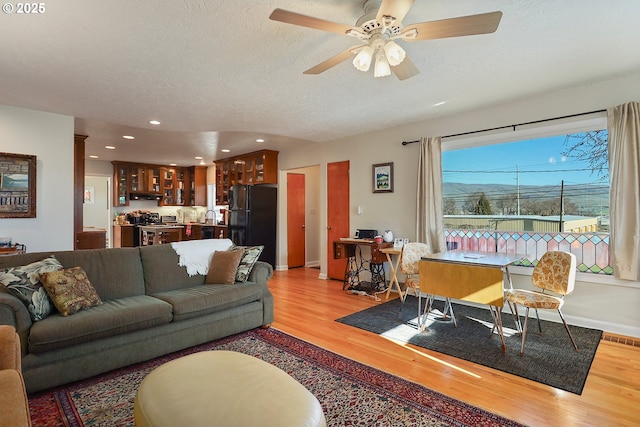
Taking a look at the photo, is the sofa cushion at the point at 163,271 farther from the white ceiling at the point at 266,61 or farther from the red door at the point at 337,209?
the red door at the point at 337,209

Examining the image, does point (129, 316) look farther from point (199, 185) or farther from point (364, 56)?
point (199, 185)

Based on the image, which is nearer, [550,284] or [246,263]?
[550,284]

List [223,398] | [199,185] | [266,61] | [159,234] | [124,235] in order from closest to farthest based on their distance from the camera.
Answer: [223,398] < [266,61] < [159,234] < [124,235] < [199,185]

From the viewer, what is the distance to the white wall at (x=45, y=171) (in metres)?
Result: 3.85

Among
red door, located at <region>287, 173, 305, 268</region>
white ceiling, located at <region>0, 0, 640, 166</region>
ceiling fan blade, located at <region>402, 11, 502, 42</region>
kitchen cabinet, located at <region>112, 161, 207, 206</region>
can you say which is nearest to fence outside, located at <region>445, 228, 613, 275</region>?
white ceiling, located at <region>0, 0, 640, 166</region>

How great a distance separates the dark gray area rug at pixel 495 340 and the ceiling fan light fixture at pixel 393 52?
2335 mm

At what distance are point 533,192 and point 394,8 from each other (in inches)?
125

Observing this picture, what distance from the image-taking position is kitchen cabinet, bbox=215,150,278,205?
6668mm

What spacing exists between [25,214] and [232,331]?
9.97ft

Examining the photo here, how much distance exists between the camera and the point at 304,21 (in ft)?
5.69

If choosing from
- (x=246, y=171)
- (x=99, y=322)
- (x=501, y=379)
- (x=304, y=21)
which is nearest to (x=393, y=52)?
(x=304, y=21)

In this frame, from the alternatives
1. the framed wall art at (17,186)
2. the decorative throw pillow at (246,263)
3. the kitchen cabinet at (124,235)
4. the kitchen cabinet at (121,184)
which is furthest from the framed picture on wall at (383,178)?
the kitchen cabinet at (121,184)

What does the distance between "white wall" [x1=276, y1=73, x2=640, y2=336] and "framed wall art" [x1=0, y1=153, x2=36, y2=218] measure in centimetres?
390

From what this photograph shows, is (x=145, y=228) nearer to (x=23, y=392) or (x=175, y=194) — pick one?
(x=175, y=194)
